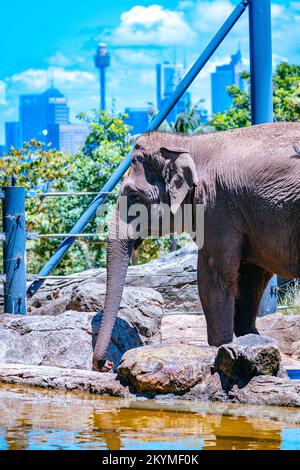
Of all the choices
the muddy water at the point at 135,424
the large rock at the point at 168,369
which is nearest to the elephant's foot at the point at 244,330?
the large rock at the point at 168,369

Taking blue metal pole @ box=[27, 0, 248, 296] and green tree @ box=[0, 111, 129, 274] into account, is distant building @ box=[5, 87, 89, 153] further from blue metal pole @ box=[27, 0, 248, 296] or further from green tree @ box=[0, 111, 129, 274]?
blue metal pole @ box=[27, 0, 248, 296]

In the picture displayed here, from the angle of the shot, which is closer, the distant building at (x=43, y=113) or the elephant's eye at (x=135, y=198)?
the elephant's eye at (x=135, y=198)

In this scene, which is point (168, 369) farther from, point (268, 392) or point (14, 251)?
point (14, 251)

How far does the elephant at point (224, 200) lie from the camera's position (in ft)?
29.2

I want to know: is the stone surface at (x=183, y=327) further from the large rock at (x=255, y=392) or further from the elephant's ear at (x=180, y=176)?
the large rock at (x=255, y=392)

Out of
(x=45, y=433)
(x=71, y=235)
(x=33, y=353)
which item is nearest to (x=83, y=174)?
(x=71, y=235)

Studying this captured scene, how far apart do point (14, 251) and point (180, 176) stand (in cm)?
257

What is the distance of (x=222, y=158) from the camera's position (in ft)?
30.5

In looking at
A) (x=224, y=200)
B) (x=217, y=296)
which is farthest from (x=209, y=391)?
(x=224, y=200)

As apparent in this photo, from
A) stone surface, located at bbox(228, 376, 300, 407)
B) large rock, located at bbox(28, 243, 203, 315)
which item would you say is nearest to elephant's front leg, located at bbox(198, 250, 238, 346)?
stone surface, located at bbox(228, 376, 300, 407)

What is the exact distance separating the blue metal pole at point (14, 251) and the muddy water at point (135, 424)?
9.34 feet

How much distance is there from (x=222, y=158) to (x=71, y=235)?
287 centimetres

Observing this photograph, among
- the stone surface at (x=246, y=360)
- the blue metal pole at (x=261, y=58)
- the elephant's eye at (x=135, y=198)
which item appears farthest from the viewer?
the blue metal pole at (x=261, y=58)

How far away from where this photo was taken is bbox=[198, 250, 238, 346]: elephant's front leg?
9.17 meters
